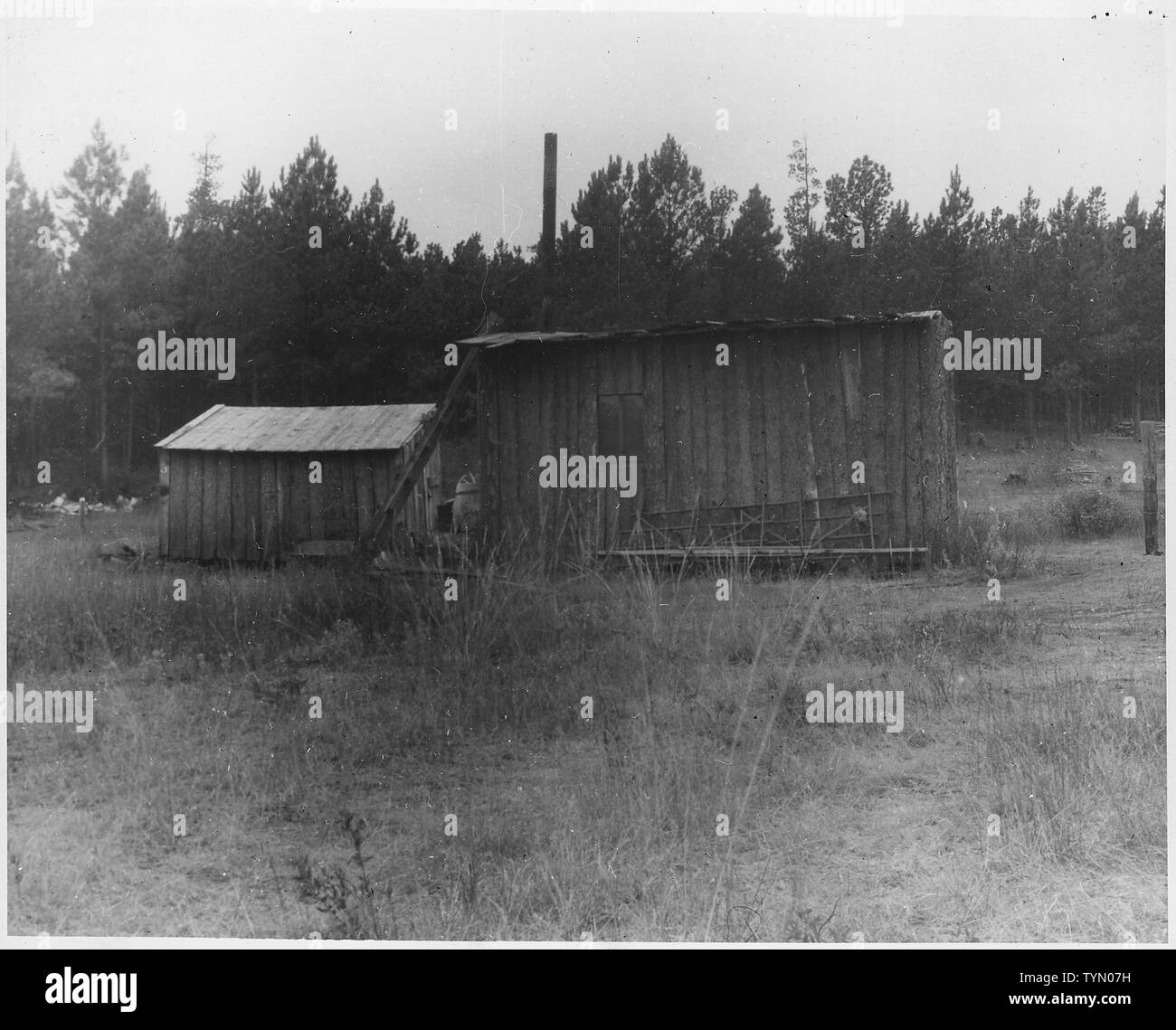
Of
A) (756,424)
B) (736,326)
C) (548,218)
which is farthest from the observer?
(756,424)

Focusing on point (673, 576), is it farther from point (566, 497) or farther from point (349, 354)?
point (349, 354)

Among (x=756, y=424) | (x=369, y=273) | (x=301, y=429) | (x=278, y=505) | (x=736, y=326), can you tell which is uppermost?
(x=736, y=326)

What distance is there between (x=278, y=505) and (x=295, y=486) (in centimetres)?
22

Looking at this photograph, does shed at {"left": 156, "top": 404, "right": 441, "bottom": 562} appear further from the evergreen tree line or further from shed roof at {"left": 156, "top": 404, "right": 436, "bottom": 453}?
the evergreen tree line

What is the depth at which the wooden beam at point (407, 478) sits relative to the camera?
285 inches

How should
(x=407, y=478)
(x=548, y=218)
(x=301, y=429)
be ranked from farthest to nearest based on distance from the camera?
(x=407, y=478) → (x=301, y=429) → (x=548, y=218)

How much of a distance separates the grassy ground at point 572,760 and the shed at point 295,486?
0.46 meters

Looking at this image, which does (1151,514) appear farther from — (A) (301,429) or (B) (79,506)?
(B) (79,506)

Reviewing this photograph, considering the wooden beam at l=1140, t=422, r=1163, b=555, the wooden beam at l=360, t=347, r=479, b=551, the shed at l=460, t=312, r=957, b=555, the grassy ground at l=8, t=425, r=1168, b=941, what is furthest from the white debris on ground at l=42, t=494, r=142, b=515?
the wooden beam at l=1140, t=422, r=1163, b=555

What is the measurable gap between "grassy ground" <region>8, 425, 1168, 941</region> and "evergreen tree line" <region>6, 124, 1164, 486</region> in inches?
43.6

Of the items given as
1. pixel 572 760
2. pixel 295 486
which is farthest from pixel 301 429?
pixel 572 760

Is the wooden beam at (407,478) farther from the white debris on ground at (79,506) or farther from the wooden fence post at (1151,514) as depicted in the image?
the wooden fence post at (1151,514)

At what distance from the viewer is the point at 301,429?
7254 millimetres

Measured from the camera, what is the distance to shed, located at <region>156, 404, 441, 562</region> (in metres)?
7.24
